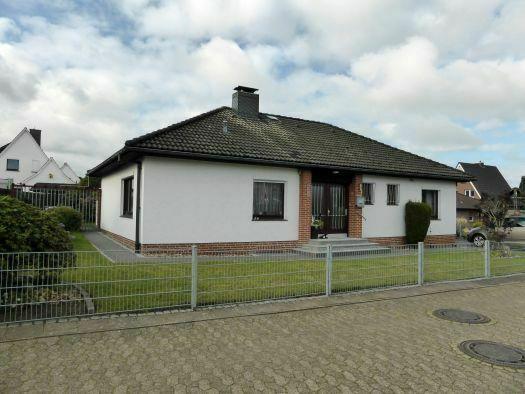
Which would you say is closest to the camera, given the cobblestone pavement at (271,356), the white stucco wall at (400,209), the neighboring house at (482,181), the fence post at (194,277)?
the cobblestone pavement at (271,356)

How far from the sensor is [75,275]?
5762 millimetres

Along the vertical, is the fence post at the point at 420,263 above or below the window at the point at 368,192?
below

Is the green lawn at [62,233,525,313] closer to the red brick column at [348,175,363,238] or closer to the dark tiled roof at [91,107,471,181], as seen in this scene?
the dark tiled roof at [91,107,471,181]

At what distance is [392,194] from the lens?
16.6 meters

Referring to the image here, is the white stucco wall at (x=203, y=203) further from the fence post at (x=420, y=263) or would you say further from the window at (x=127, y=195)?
the fence post at (x=420, y=263)

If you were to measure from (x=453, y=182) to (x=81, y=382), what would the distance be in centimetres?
1801

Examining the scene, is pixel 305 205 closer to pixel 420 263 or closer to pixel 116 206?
pixel 420 263

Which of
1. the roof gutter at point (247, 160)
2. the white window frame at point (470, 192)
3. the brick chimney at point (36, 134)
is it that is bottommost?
the roof gutter at point (247, 160)

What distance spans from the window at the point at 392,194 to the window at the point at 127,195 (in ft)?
32.4

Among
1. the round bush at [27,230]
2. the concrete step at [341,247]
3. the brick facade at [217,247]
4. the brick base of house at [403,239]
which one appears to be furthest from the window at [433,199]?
the round bush at [27,230]

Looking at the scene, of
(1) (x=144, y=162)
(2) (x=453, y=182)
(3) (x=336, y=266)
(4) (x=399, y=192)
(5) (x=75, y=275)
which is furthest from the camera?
(2) (x=453, y=182)

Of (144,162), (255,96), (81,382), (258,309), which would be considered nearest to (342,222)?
(255,96)

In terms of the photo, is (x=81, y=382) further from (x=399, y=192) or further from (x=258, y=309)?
(x=399, y=192)

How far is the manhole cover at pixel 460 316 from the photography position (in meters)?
6.13
